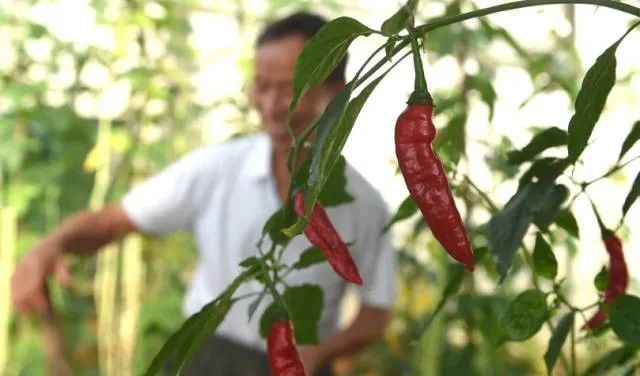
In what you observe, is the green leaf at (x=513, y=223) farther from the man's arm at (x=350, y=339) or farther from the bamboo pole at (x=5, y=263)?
the bamboo pole at (x=5, y=263)

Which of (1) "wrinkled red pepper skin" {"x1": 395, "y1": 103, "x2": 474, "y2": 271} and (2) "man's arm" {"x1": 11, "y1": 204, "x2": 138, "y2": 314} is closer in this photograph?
(1) "wrinkled red pepper skin" {"x1": 395, "y1": 103, "x2": 474, "y2": 271}

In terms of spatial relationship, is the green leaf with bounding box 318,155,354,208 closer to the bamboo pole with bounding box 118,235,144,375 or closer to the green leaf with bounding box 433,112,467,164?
the green leaf with bounding box 433,112,467,164

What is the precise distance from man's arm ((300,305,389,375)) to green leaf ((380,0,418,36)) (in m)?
0.88

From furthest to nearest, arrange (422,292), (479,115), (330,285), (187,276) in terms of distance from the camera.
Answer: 1. (422,292)
2. (187,276)
3. (479,115)
4. (330,285)

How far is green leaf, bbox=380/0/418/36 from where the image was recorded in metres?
0.50

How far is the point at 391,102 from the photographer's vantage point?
7.59 ft

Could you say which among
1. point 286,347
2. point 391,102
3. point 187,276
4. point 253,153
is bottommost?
point 286,347

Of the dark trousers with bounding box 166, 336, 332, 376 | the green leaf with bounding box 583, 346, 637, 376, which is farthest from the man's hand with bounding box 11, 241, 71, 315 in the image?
the green leaf with bounding box 583, 346, 637, 376

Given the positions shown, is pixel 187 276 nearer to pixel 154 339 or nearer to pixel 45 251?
pixel 154 339

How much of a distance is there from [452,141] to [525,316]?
26 cm

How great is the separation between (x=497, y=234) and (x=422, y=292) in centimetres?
206

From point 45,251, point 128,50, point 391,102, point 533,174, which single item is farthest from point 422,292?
point 533,174

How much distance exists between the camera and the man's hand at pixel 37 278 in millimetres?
1368

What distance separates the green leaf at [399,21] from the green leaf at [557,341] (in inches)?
10.0
